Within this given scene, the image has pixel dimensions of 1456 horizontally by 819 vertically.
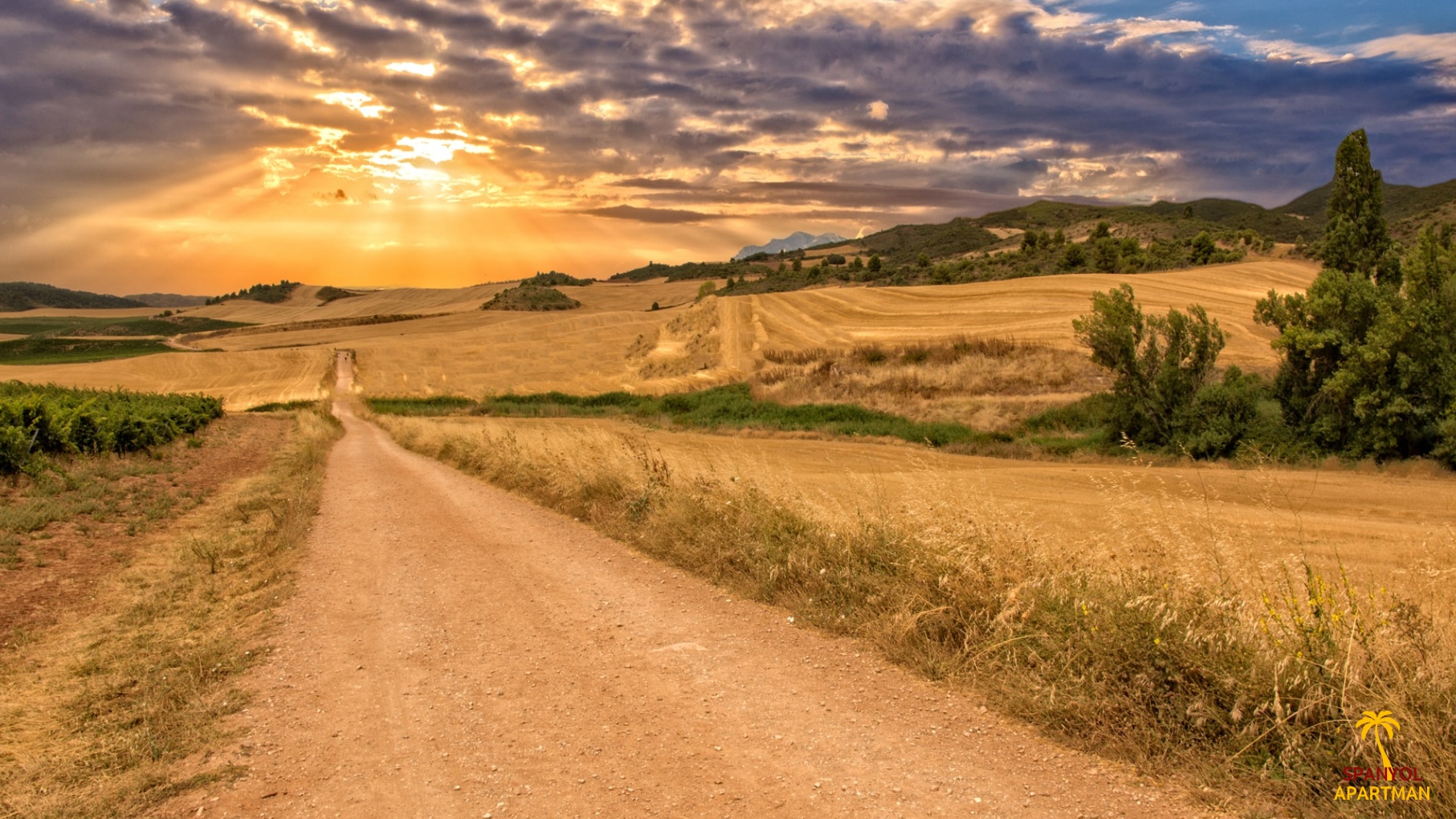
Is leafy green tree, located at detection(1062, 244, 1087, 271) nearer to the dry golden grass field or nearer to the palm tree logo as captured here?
the dry golden grass field

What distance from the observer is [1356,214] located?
39.0 m

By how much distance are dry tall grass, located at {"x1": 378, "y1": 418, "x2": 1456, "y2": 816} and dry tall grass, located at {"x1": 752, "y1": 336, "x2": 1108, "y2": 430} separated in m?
25.0

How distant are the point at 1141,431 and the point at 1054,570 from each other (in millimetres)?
22458

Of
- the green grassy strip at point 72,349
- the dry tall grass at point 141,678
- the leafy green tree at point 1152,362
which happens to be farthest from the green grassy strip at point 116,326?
the dry tall grass at point 141,678

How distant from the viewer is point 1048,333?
135ft

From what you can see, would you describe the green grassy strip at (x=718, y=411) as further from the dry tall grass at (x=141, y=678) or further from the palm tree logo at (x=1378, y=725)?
the palm tree logo at (x=1378, y=725)

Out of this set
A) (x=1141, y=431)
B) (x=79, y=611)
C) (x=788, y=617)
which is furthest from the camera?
(x=1141, y=431)

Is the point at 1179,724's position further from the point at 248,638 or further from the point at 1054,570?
the point at 248,638

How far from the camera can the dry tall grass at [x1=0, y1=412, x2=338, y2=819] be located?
4.61 metres

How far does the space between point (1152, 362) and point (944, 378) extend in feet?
41.3

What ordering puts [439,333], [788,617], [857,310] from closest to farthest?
[788,617] < [857,310] < [439,333]

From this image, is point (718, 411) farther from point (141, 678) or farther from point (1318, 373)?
point (141, 678)

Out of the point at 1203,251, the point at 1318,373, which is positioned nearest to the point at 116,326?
the point at 1203,251

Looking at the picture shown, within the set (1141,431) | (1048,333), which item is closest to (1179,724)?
(1141,431)
